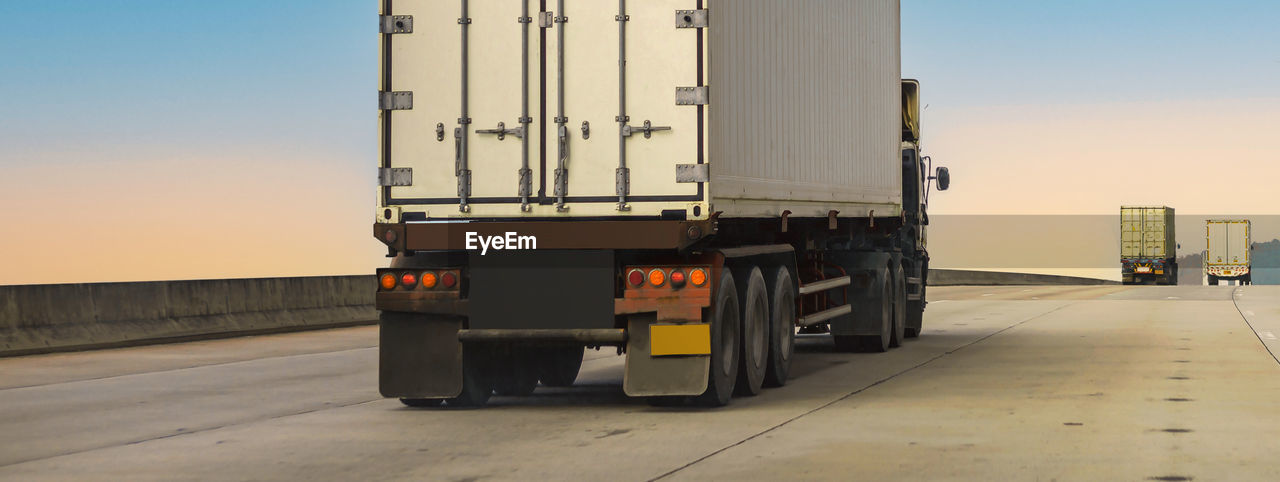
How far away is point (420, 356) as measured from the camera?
1288 cm

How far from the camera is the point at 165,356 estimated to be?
64.6 ft

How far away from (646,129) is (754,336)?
7.70 ft

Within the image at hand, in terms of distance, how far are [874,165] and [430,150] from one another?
24.6ft

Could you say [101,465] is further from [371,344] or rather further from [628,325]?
[371,344]

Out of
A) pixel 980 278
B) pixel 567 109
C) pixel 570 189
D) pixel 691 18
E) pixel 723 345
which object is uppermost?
pixel 691 18

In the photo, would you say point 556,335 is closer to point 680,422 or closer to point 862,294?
point 680,422

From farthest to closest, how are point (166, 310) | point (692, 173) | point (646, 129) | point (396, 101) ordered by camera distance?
point (166, 310), point (396, 101), point (646, 129), point (692, 173)

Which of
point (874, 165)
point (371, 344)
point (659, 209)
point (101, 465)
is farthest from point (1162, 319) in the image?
point (101, 465)

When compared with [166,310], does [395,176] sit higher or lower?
higher

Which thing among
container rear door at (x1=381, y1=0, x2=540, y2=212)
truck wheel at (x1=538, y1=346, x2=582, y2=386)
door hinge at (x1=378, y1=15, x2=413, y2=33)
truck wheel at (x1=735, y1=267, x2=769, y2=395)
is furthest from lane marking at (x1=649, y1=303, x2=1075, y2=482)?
door hinge at (x1=378, y1=15, x2=413, y2=33)

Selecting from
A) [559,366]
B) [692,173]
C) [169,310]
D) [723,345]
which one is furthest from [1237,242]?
[692,173]

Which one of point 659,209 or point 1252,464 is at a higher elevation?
point 659,209

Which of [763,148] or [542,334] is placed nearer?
[542,334]

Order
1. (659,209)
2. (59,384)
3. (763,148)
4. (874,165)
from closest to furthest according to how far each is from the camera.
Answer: (659,209), (763,148), (59,384), (874,165)
